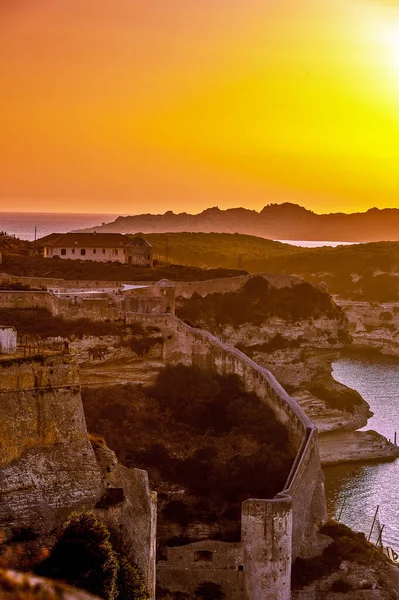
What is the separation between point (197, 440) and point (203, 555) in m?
7.29

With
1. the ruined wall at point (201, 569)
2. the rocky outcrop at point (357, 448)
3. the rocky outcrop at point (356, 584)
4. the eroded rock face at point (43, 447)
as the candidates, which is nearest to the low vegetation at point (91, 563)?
the eroded rock face at point (43, 447)

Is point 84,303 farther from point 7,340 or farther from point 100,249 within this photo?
point 100,249

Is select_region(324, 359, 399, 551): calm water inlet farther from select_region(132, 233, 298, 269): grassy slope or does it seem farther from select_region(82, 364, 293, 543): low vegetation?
select_region(132, 233, 298, 269): grassy slope

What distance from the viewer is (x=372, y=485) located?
3997cm

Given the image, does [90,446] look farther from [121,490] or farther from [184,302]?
[184,302]

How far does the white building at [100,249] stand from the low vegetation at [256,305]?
9668 millimetres

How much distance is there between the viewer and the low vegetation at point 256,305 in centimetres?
5584

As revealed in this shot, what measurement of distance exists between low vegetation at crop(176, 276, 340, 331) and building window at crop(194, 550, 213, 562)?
1151 inches

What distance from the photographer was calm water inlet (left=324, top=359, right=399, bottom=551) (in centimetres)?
3438

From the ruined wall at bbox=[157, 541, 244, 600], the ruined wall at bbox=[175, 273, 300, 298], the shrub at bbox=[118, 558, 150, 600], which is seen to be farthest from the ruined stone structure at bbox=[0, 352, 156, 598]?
the ruined wall at bbox=[175, 273, 300, 298]

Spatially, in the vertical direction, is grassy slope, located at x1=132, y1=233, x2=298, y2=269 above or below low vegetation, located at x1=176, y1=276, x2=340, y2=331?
above

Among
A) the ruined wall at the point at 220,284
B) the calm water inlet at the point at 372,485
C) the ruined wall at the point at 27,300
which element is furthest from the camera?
the ruined wall at the point at 220,284

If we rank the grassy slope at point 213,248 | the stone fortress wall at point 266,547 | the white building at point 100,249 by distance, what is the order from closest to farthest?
1. the stone fortress wall at point 266,547
2. the white building at point 100,249
3. the grassy slope at point 213,248

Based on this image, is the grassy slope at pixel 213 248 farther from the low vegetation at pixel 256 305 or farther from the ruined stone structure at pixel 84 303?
the ruined stone structure at pixel 84 303
